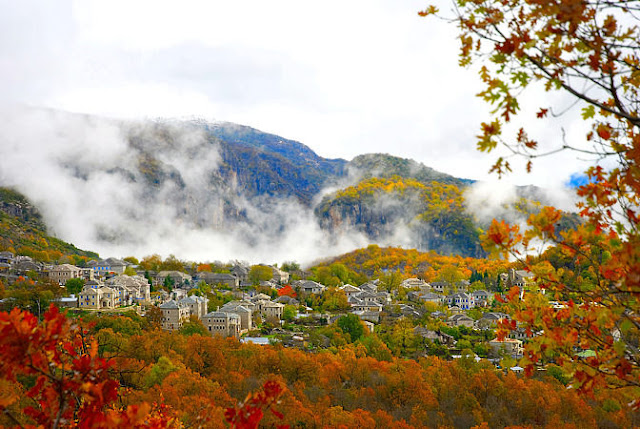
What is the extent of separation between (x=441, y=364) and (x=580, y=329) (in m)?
21.8

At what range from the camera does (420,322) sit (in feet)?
120

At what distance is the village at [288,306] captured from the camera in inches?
1223

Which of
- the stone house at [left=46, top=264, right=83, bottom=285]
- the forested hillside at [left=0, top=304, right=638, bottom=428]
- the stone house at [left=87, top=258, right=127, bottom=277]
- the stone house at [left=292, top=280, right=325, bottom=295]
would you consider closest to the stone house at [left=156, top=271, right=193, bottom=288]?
the stone house at [left=87, top=258, right=127, bottom=277]

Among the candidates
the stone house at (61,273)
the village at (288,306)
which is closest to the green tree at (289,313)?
the village at (288,306)

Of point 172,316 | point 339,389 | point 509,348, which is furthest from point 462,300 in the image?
point 339,389

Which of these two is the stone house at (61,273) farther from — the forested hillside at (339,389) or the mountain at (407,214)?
the mountain at (407,214)

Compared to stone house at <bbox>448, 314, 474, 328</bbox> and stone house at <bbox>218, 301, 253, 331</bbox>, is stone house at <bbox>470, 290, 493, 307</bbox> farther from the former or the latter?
stone house at <bbox>218, 301, 253, 331</bbox>

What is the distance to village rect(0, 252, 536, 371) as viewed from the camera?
1223 inches

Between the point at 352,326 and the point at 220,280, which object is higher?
the point at 220,280

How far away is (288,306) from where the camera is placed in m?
41.1

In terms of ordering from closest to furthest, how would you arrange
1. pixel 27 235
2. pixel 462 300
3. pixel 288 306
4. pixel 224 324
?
1. pixel 224 324
2. pixel 288 306
3. pixel 462 300
4. pixel 27 235

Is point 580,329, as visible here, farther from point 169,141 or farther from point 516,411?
point 169,141

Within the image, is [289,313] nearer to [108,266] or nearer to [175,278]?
[175,278]

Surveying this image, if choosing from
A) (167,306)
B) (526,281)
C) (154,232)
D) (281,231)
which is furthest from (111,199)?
(526,281)
